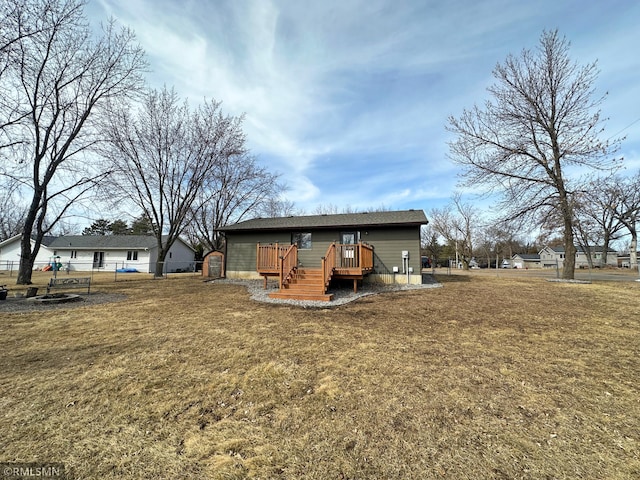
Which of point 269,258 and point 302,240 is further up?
point 302,240

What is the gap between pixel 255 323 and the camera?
19.7 feet

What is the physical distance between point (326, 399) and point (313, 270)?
8.07 metres

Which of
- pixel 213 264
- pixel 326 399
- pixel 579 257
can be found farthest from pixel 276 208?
pixel 579 257

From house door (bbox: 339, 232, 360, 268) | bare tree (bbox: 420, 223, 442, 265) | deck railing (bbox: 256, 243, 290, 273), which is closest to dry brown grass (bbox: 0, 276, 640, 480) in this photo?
house door (bbox: 339, 232, 360, 268)

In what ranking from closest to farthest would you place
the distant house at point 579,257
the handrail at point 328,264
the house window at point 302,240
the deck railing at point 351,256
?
1. the handrail at point 328,264
2. the deck railing at point 351,256
3. the house window at point 302,240
4. the distant house at point 579,257

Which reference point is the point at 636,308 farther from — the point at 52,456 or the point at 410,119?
the point at 52,456

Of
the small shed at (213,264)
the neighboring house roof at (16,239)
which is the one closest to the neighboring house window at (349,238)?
the small shed at (213,264)

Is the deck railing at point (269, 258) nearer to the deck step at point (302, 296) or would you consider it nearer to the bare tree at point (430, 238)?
the deck step at point (302, 296)

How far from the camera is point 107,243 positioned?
30.6 meters

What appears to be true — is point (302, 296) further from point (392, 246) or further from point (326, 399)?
point (326, 399)

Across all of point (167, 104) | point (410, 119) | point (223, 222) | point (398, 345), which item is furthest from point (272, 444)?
point (223, 222)

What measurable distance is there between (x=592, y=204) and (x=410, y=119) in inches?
443

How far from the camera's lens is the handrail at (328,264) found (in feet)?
30.6

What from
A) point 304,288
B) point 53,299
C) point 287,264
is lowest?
point 53,299
